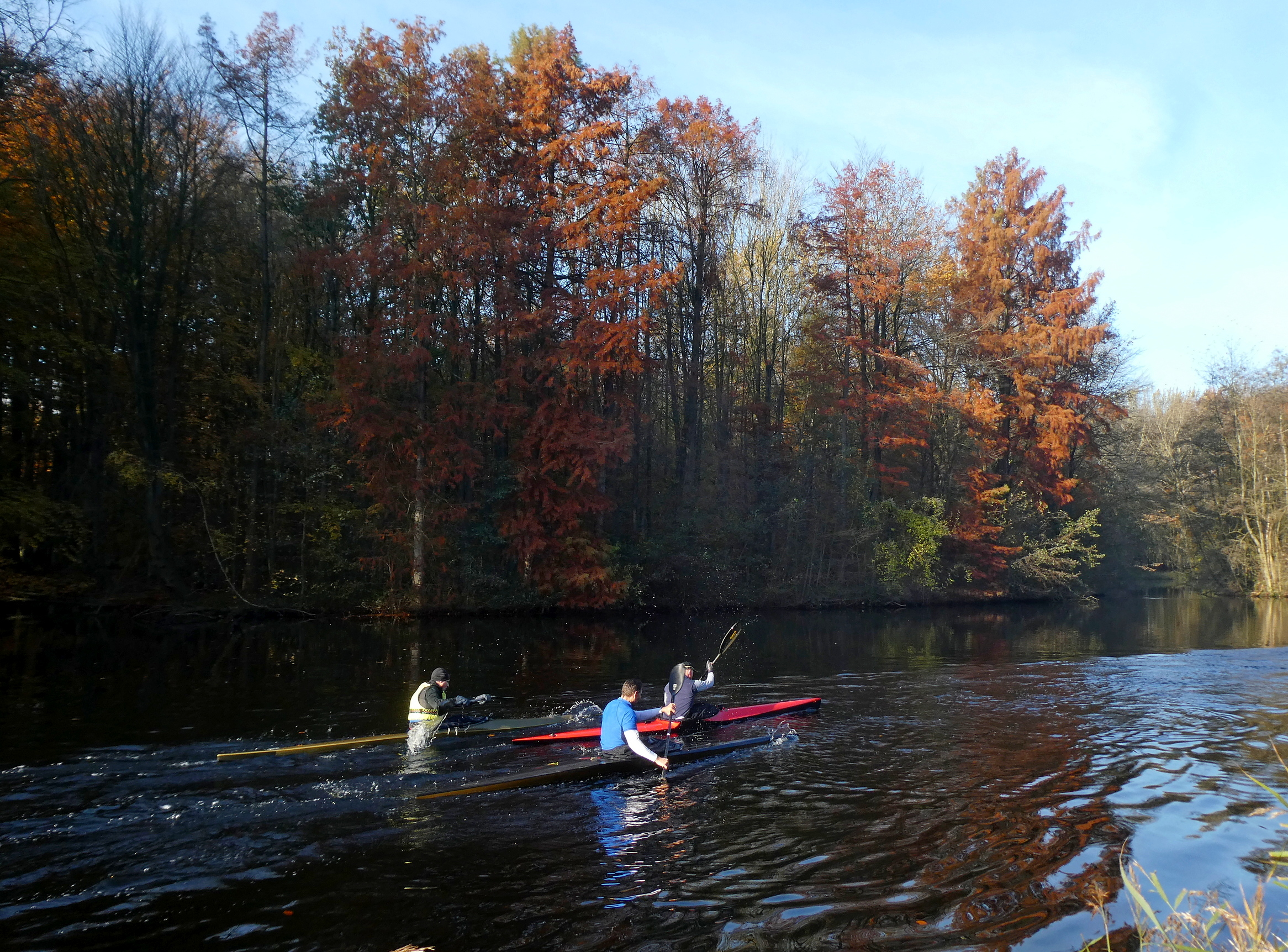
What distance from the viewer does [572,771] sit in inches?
359

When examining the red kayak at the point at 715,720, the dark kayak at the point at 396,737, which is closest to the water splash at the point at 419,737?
the dark kayak at the point at 396,737

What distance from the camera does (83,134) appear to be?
21812mm

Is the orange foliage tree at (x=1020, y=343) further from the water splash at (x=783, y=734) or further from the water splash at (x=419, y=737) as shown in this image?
the water splash at (x=419, y=737)

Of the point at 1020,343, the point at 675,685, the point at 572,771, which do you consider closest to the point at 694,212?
the point at 1020,343

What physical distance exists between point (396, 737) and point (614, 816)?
3.63 meters

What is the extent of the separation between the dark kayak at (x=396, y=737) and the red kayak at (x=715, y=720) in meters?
0.49

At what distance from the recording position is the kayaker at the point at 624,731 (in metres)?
9.55

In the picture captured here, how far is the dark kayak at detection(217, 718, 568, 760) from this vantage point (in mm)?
9500

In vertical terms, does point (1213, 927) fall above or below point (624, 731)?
below

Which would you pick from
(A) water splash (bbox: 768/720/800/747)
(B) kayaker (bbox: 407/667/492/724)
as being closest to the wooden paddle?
(A) water splash (bbox: 768/720/800/747)

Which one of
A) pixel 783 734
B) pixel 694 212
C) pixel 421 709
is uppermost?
pixel 694 212

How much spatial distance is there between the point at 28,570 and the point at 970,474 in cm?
2892

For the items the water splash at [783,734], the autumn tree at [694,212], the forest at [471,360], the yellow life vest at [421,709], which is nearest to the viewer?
the yellow life vest at [421,709]

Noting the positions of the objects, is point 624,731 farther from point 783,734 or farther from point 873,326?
point 873,326
